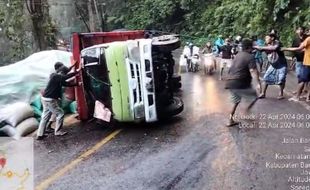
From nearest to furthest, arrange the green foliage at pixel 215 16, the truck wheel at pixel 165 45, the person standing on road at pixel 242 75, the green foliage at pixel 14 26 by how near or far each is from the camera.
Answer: the person standing on road at pixel 242 75
the truck wheel at pixel 165 45
the green foliage at pixel 215 16
the green foliage at pixel 14 26

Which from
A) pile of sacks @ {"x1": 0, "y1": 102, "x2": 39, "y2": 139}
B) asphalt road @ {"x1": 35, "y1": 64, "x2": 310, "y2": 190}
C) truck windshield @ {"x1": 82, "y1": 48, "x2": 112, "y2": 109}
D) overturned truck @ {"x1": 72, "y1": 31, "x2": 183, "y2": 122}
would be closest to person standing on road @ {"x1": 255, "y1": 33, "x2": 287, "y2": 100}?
asphalt road @ {"x1": 35, "y1": 64, "x2": 310, "y2": 190}

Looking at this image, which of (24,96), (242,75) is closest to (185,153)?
(242,75)

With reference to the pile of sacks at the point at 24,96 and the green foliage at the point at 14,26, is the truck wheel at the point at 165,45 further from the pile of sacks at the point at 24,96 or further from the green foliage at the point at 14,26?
the green foliage at the point at 14,26

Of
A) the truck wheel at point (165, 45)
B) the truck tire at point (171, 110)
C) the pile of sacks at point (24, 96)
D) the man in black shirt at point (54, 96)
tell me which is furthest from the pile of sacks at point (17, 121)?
the truck wheel at point (165, 45)

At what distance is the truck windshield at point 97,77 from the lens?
8.98 meters

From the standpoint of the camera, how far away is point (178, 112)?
941cm

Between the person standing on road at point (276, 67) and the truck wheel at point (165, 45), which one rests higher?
the truck wheel at point (165, 45)

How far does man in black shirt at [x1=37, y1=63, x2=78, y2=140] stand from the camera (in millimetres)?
8852

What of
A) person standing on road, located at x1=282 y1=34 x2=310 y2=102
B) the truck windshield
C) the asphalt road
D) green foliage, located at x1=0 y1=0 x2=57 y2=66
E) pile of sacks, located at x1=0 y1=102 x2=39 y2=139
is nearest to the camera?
the asphalt road

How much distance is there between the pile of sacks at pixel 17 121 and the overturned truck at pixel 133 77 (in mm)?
1694

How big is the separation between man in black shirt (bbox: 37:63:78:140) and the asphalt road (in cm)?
33

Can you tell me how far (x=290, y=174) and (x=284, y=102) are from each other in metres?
4.56

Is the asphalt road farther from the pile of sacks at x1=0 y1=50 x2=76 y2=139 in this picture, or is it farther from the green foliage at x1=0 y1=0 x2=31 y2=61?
the green foliage at x1=0 y1=0 x2=31 y2=61

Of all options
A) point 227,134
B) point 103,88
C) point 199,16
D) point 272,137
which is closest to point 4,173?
point 103,88
